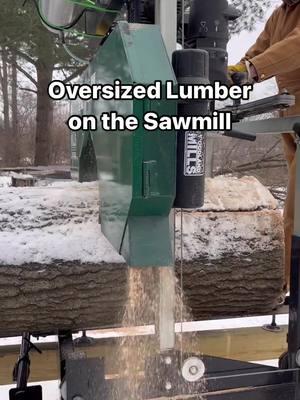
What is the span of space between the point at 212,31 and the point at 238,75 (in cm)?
18

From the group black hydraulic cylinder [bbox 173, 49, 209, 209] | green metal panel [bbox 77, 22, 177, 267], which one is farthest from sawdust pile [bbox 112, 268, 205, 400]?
black hydraulic cylinder [bbox 173, 49, 209, 209]

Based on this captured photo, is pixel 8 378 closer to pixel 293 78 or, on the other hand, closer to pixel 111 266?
pixel 111 266

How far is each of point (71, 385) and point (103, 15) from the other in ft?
3.98

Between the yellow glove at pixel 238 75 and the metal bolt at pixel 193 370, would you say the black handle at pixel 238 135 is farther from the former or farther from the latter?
the metal bolt at pixel 193 370

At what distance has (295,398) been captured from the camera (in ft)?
4.70

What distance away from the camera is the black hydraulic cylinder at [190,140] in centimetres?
119

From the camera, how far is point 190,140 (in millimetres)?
1200

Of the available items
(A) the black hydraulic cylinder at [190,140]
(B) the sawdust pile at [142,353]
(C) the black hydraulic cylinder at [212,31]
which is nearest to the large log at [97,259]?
(B) the sawdust pile at [142,353]

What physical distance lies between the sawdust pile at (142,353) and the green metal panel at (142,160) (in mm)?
192

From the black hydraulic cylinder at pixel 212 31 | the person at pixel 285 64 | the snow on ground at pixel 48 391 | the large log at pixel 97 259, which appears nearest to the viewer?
the black hydraulic cylinder at pixel 212 31

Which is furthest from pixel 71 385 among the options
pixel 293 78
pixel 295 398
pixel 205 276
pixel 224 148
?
pixel 224 148

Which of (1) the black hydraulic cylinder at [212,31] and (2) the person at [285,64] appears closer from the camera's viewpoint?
(1) the black hydraulic cylinder at [212,31]

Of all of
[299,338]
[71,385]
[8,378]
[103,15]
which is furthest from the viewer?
[8,378]

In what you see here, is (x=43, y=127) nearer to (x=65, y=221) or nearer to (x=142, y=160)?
(x=65, y=221)
